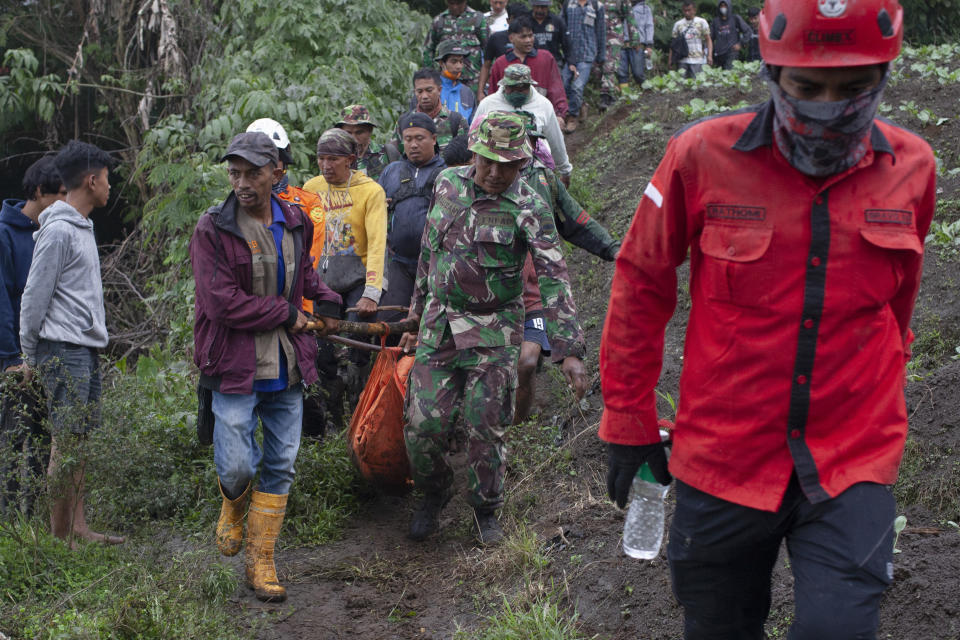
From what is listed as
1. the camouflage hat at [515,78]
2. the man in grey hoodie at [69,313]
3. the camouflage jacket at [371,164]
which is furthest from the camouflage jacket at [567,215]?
the man in grey hoodie at [69,313]

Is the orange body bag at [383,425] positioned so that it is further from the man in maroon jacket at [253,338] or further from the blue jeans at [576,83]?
the blue jeans at [576,83]

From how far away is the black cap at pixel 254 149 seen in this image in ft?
15.5

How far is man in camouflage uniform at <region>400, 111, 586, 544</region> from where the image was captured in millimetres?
5223

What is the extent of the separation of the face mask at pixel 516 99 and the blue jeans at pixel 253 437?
4251mm

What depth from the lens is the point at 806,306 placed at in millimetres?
2572

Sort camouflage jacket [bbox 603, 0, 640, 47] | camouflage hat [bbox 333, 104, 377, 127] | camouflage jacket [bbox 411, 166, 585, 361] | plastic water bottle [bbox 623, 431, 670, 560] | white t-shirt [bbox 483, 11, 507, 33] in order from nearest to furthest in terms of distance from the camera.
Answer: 1. plastic water bottle [bbox 623, 431, 670, 560]
2. camouflage jacket [bbox 411, 166, 585, 361]
3. camouflage hat [bbox 333, 104, 377, 127]
4. white t-shirt [bbox 483, 11, 507, 33]
5. camouflage jacket [bbox 603, 0, 640, 47]

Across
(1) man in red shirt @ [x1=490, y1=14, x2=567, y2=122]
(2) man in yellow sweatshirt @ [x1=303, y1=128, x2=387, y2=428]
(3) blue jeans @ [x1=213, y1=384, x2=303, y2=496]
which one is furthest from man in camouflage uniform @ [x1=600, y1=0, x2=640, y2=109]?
(3) blue jeans @ [x1=213, y1=384, x2=303, y2=496]

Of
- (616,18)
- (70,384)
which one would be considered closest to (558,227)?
(70,384)

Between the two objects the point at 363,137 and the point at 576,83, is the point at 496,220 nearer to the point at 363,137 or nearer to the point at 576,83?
the point at 363,137

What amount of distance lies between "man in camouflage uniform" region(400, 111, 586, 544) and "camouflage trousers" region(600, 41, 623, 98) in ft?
36.0

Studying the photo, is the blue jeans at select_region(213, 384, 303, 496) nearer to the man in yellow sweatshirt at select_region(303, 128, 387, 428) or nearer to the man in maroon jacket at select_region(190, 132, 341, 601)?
the man in maroon jacket at select_region(190, 132, 341, 601)

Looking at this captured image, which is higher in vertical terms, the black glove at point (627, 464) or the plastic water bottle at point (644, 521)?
the black glove at point (627, 464)

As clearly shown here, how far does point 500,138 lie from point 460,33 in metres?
7.53

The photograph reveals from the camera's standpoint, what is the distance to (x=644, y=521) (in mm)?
3186
